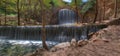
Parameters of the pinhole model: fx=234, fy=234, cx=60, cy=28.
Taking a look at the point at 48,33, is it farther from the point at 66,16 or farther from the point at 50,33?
the point at 66,16

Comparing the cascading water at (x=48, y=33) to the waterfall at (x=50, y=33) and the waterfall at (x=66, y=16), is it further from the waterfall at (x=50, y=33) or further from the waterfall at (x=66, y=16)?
the waterfall at (x=66, y=16)

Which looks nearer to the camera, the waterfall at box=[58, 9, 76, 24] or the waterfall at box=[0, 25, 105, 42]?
the waterfall at box=[0, 25, 105, 42]

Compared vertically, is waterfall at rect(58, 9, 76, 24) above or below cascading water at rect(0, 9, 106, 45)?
above

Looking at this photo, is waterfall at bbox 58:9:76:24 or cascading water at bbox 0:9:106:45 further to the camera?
waterfall at bbox 58:9:76:24

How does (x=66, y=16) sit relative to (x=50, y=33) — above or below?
above

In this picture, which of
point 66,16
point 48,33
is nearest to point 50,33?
point 48,33

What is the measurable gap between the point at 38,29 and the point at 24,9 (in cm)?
1301

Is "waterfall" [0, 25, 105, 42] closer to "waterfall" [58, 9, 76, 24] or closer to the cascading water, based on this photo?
the cascading water

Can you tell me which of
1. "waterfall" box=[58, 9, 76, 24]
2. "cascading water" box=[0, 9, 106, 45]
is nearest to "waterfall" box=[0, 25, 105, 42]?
"cascading water" box=[0, 9, 106, 45]

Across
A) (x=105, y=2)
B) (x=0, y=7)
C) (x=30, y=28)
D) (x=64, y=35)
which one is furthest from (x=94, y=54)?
(x=105, y=2)

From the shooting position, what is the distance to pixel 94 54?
20.3 ft

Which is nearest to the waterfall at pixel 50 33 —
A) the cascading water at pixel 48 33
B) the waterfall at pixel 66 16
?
the cascading water at pixel 48 33

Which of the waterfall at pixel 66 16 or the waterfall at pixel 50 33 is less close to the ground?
the waterfall at pixel 66 16

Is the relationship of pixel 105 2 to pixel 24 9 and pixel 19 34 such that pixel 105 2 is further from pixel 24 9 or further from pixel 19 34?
pixel 19 34
